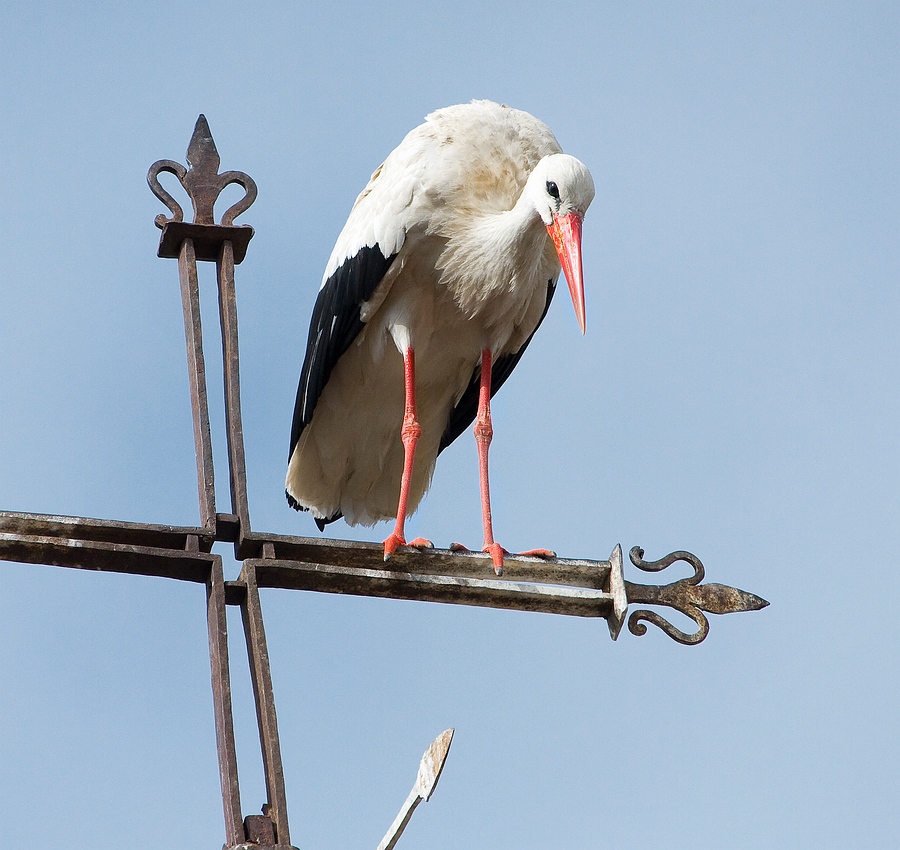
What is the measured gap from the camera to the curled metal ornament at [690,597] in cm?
405

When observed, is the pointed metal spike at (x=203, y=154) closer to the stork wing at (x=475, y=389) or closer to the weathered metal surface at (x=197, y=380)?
the weathered metal surface at (x=197, y=380)

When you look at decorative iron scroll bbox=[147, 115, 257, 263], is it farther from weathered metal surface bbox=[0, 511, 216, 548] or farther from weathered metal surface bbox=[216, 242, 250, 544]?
weathered metal surface bbox=[0, 511, 216, 548]

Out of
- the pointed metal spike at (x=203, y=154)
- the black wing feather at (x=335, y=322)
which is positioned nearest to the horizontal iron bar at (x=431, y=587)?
the pointed metal spike at (x=203, y=154)

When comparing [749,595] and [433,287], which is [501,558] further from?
[433,287]

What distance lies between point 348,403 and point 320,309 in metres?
0.43

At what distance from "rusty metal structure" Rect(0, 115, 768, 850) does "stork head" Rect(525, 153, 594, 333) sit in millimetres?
1423

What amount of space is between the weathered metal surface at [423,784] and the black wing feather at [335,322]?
282 centimetres

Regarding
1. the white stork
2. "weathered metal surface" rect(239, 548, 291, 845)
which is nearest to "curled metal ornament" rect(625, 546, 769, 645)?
"weathered metal surface" rect(239, 548, 291, 845)

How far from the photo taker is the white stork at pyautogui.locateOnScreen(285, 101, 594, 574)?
575 cm

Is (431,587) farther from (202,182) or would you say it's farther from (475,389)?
(475,389)

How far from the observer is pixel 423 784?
324cm

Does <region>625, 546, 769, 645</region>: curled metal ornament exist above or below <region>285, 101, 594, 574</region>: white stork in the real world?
below

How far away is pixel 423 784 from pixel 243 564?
0.82 metres

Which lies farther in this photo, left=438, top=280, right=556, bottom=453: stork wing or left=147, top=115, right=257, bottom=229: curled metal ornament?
left=438, top=280, right=556, bottom=453: stork wing
